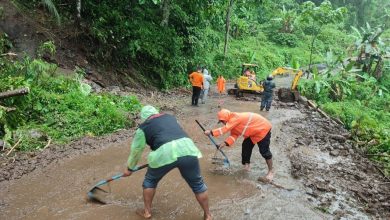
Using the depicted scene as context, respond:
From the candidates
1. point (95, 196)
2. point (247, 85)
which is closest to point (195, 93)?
point (247, 85)

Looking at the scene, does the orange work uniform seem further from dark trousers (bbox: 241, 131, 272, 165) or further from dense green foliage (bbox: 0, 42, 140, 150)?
dark trousers (bbox: 241, 131, 272, 165)

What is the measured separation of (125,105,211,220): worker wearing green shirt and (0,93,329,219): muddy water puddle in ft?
2.94

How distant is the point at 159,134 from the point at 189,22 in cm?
1503

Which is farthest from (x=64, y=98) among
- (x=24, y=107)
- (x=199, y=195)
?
(x=199, y=195)

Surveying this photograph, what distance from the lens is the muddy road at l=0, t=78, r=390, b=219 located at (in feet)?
20.5

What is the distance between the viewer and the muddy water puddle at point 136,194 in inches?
241

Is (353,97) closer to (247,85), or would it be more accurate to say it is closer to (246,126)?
(247,85)

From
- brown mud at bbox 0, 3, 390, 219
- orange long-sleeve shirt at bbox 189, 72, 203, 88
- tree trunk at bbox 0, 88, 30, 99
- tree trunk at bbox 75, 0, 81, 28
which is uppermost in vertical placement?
tree trunk at bbox 75, 0, 81, 28

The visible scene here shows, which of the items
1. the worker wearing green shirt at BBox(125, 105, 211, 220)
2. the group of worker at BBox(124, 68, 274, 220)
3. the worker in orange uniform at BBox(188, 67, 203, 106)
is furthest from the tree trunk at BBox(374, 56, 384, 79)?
the worker wearing green shirt at BBox(125, 105, 211, 220)

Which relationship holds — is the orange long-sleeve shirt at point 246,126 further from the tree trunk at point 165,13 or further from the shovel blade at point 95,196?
the tree trunk at point 165,13

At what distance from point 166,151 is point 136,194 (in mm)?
1889

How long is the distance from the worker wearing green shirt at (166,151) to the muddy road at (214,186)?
2.96 feet

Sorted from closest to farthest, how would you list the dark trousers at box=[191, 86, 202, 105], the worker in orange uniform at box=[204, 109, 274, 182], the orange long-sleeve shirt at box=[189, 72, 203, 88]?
the worker in orange uniform at box=[204, 109, 274, 182]
the orange long-sleeve shirt at box=[189, 72, 203, 88]
the dark trousers at box=[191, 86, 202, 105]

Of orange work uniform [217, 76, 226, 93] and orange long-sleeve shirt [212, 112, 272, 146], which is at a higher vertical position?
orange long-sleeve shirt [212, 112, 272, 146]
